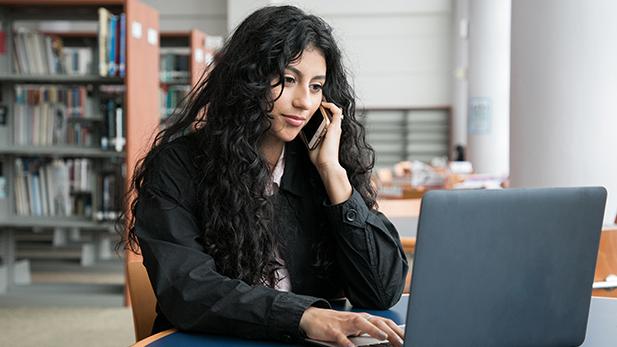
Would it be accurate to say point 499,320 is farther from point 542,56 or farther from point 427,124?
point 427,124

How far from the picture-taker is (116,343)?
450 centimetres

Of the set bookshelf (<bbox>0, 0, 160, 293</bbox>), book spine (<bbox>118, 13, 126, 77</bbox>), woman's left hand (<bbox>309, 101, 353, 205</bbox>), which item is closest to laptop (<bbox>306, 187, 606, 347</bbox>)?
woman's left hand (<bbox>309, 101, 353, 205</bbox>)

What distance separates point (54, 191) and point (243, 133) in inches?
172

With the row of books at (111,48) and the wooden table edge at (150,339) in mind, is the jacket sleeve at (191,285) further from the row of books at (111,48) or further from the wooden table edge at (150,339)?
the row of books at (111,48)

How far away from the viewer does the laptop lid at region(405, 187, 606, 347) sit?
1.13 metres

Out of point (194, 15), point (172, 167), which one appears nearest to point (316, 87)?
point (172, 167)

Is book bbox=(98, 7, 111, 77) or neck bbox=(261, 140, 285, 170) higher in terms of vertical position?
book bbox=(98, 7, 111, 77)

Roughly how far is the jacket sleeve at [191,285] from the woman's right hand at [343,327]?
2 centimetres

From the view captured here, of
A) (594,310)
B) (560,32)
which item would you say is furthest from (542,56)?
(594,310)

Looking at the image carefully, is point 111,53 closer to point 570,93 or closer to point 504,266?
point 570,93

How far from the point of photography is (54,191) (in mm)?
5836

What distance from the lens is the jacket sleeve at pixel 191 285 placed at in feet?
4.85

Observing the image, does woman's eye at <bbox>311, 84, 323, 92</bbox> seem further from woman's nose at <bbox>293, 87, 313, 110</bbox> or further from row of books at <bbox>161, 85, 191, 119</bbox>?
row of books at <bbox>161, 85, 191, 119</bbox>

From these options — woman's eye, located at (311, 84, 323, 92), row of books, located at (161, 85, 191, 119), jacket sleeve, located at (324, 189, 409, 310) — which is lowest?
jacket sleeve, located at (324, 189, 409, 310)
